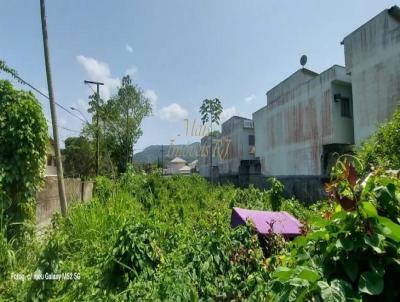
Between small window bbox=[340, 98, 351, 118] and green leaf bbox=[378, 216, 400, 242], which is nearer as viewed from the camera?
green leaf bbox=[378, 216, 400, 242]

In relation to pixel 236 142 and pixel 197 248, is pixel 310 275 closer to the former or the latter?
pixel 197 248

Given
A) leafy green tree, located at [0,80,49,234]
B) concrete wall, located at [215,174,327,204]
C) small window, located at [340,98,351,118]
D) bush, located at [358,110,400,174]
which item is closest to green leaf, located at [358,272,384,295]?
bush, located at [358,110,400,174]

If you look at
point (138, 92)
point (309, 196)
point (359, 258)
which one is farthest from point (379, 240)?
point (138, 92)

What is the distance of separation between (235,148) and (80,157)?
45.6 ft

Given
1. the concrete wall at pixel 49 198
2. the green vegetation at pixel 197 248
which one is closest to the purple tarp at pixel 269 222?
the green vegetation at pixel 197 248

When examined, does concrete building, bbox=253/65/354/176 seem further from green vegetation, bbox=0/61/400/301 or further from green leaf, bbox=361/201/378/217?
green leaf, bbox=361/201/378/217

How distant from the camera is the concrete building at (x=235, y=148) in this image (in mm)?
29625

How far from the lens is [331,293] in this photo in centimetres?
118

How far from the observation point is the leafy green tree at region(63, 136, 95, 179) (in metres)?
29.1

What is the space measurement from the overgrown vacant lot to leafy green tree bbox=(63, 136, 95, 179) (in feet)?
79.8

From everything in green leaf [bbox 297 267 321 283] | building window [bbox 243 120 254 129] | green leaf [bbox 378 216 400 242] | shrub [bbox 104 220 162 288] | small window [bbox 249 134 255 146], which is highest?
building window [bbox 243 120 254 129]

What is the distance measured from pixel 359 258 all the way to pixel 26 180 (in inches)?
180

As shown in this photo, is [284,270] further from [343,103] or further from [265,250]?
[343,103]

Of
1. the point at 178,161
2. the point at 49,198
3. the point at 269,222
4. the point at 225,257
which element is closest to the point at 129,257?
the point at 225,257
